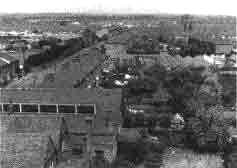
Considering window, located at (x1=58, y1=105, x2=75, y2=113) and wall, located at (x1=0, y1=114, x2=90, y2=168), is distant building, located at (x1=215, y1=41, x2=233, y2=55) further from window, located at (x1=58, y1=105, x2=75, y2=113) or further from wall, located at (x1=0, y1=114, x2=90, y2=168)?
wall, located at (x1=0, y1=114, x2=90, y2=168)

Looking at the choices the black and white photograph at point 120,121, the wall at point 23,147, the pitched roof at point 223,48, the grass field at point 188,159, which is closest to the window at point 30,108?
the black and white photograph at point 120,121

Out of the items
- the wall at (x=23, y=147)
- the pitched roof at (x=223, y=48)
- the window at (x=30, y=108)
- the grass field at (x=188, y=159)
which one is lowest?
the grass field at (x=188, y=159)

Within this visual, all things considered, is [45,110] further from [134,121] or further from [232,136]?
[232,136]

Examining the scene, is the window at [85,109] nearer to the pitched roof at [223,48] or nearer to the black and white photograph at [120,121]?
the black and white photograph at [120,121]

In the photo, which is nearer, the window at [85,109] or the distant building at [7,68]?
the window at [85,109]

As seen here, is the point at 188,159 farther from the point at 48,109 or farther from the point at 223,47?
the point at 223,47

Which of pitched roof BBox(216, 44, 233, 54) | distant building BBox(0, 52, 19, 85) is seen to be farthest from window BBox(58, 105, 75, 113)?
pitched roof BBox(216, 44, 233, 54)

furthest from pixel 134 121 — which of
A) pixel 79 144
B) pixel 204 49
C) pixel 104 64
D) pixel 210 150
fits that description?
pixel 204 49

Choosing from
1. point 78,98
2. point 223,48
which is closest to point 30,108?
point 78,98
